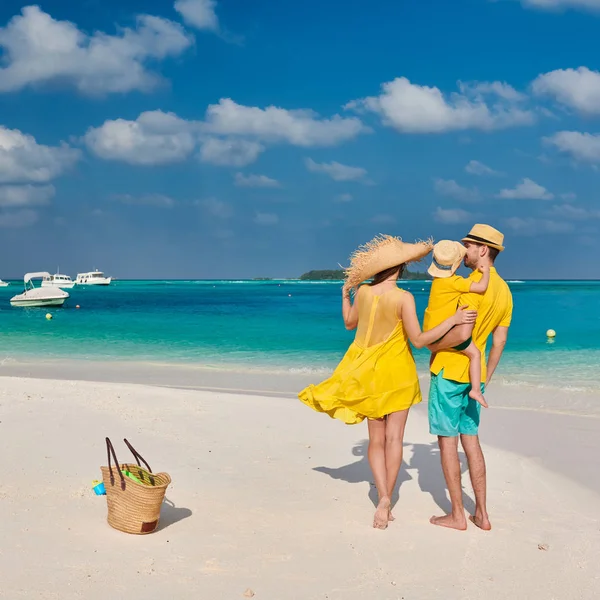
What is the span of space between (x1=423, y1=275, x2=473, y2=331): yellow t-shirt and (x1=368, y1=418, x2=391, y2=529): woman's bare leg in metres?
0.82

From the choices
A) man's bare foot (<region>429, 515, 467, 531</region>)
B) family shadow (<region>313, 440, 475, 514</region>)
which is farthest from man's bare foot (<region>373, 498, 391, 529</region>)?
family shadow (<region>313, 440, 475, 514</region>)

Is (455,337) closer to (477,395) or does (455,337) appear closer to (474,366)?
(474,366)

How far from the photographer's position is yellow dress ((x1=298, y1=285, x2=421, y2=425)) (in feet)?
14.6

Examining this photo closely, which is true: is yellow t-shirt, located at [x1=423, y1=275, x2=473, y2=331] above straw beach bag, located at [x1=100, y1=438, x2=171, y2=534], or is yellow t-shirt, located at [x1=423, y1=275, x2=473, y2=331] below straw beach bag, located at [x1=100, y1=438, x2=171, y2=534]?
above

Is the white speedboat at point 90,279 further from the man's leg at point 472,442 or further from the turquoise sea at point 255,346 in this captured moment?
the man's leg at point 472,442

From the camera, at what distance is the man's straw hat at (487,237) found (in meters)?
4.32

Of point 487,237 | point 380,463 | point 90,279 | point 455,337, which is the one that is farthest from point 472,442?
point 90,279

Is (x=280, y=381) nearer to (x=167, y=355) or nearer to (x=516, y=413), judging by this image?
(x=516, y=413)

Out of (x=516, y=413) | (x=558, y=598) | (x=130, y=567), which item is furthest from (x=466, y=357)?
(x=516, y=413)

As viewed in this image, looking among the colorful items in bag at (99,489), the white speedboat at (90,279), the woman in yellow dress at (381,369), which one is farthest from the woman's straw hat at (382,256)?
the white speedboat at (90,279)

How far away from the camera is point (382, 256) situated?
450 centimetres

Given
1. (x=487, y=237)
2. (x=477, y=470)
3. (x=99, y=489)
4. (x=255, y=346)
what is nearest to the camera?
(x=487, y=237)

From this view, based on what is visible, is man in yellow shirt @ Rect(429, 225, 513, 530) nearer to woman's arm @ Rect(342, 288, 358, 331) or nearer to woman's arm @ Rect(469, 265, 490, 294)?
woman's arm @ Rect(469, 265, 490, 294)

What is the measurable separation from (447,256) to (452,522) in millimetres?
1904
